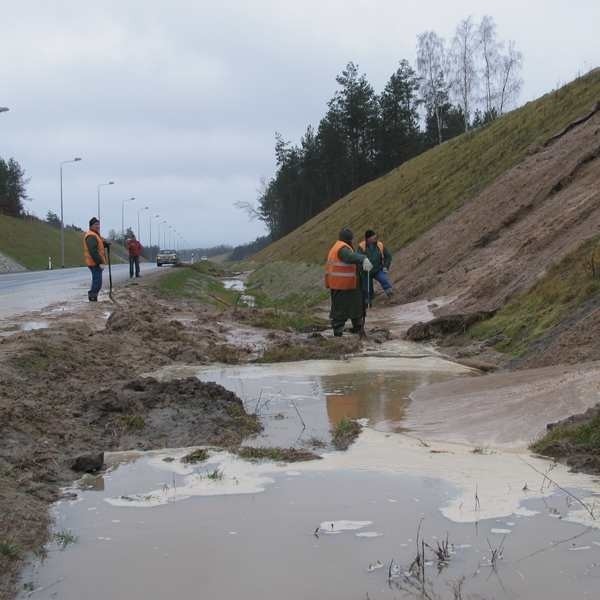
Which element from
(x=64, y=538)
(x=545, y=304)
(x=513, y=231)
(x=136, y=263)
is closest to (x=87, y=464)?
(x=64, y=538)

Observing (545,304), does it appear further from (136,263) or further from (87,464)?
(136,263)

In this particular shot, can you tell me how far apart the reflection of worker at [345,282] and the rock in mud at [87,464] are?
806cm

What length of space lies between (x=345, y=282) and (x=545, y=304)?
3373mm

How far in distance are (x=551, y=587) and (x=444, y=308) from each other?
13.5 metres

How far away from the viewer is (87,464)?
5.76m

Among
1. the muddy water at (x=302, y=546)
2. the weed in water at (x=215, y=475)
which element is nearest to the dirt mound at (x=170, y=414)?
the weed in water at (x=215, y=475)

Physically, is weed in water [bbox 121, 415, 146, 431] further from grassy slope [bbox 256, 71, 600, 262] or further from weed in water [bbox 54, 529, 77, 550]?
grassy slope [bbox 256, 71, 600, 262]

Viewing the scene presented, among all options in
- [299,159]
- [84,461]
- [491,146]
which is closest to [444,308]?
[84,461]

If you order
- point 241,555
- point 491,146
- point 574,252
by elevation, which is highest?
point 491,146

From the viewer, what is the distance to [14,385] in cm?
782

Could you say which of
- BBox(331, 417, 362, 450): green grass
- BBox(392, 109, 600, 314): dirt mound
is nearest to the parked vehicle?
BBox(392, 109, 600, 314): dirt mound

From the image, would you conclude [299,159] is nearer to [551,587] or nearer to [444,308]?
[444,308]

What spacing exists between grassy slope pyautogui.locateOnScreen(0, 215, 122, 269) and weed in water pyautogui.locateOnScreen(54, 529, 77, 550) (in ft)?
238

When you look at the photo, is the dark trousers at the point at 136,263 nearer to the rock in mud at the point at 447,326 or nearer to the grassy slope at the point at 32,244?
the rock in mud at the point at 447,326
